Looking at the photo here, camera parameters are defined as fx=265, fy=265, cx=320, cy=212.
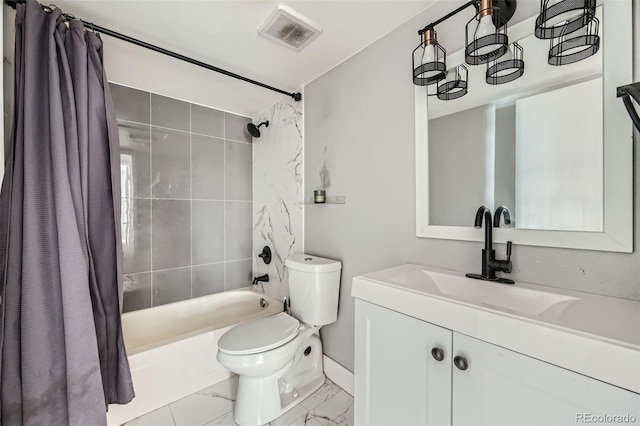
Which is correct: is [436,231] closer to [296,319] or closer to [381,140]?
[381,140]

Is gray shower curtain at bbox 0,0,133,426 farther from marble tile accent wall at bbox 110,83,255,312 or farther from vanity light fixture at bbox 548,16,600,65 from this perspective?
vanity light fixture at bbox 548,16,600,65

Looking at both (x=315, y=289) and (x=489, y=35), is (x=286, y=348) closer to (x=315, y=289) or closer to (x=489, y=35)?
(x=315, y=289)

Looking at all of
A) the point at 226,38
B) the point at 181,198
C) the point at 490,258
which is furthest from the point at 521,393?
the point at 181,198

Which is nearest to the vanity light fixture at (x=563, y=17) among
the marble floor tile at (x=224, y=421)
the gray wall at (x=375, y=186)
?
the gray wall at (x=375, y=186)

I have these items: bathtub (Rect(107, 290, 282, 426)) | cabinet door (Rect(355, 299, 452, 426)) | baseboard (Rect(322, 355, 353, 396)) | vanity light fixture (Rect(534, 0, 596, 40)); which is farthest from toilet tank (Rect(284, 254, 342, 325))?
vanity light fixture (Rect(534, 0, 596, 40))

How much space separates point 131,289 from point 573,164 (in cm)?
284

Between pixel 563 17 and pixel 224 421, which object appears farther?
pixel 224 421

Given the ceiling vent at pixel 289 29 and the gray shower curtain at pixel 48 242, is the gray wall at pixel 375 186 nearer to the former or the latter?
the ceiling vent at pixel 289 29

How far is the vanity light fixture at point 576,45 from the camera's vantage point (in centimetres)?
89

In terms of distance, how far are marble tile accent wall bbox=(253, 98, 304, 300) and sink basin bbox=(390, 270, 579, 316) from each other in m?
1.15

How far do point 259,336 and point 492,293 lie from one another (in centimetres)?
120

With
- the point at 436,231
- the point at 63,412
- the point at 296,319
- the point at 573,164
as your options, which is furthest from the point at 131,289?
the point at 573,164

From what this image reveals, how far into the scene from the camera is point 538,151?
1025 millimetres

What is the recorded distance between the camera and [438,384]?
88 centimetres
